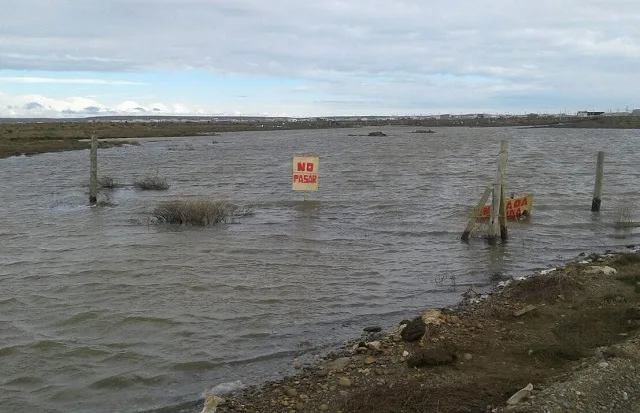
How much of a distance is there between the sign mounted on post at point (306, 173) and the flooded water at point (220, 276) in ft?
2.67

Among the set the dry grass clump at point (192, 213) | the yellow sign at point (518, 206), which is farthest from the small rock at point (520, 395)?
the dry grass clump at point (192, 213)

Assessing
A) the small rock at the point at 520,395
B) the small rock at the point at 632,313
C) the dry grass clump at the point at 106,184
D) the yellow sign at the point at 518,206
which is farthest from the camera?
the dry grass clump at the point at 106,184

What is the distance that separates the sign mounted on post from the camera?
73.5ft

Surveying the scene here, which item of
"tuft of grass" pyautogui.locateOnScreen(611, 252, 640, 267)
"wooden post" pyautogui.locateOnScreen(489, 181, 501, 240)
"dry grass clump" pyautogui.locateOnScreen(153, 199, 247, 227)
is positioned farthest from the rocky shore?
"dry grass clump" pyautogui.locateOnScreen(153, 199, 247, 227)

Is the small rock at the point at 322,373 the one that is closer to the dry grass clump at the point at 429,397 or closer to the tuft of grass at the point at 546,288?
the dry grass clump at the point at 429,397

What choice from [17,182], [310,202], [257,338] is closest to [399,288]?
[257,338]

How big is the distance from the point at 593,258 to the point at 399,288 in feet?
15.9

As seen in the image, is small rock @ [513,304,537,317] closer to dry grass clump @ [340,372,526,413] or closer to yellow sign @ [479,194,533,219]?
dry grass clump @ [340,372,526,413]

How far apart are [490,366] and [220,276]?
704cm

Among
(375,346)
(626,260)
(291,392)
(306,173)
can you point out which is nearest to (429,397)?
(291,392)

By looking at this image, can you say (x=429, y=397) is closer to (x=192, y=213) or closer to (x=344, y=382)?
(x=344, y=382)

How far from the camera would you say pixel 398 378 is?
6703mm

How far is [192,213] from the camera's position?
60.5 feet

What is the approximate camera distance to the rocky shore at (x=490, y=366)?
5805 millimetres
